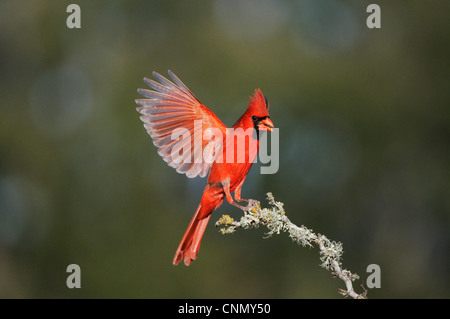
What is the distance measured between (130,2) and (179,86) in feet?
20.1

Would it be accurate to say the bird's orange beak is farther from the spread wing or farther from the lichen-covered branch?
the lichen-covered branch

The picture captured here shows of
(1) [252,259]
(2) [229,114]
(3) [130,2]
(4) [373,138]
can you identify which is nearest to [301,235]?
(2) [229,114]

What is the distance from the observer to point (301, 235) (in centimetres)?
282

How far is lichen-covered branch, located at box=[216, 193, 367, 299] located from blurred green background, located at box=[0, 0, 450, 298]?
14.7 ft

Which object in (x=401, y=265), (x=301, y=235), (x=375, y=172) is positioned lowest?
(x=301, y=235)

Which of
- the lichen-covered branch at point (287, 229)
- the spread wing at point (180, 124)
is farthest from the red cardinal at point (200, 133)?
the lichen-covered branch at point (287, 229)

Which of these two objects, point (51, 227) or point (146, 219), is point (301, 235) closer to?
point (146, 219)

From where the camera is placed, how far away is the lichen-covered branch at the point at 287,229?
105 inches

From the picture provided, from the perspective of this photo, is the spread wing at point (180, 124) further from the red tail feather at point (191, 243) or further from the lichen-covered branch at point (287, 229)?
the lichen-covered branch at point (287, 229)

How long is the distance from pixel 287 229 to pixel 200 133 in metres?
0.89

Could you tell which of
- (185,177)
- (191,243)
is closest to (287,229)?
(191,243)

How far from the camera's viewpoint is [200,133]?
11.2ft

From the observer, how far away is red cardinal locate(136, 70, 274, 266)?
338cm

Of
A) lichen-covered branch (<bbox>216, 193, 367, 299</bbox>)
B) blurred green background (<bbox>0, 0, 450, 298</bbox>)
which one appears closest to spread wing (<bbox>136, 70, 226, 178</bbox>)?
lichen-covered branch (<bbox>216, 193, 367, 299</bbox>)
